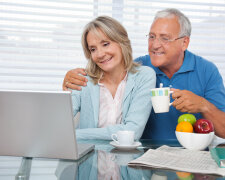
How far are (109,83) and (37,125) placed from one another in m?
1.08

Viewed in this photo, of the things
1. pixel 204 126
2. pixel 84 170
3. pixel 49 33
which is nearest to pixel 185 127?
pixel 204 126

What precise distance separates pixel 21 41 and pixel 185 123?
208 cm

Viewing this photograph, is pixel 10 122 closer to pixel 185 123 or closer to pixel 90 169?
pixel 90 169

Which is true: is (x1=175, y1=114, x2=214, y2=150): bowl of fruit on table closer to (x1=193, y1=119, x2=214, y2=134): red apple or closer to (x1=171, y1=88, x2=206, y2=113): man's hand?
(x1=193, y1=119, x2=214, y2=134): red apple

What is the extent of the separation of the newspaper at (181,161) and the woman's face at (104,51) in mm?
860

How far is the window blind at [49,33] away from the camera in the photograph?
2953 millimetres

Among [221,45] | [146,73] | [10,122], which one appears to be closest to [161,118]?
[146,73]

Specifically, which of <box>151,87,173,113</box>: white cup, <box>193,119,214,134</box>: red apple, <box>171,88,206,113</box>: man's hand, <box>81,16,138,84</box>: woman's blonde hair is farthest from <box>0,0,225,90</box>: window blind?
<box>193,119,214,134</box>: red apple

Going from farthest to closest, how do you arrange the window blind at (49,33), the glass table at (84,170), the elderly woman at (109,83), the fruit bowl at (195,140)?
the window blind at (49,33) → the elderly woman at (109,83) → the fruit bowl at (195,140) → the glass table at (84,170)

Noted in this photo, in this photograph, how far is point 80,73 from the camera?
2055mm

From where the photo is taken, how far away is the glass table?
0.93m

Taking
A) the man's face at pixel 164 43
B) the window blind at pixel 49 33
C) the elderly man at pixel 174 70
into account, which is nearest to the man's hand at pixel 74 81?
the elderly man at pixel 174 70

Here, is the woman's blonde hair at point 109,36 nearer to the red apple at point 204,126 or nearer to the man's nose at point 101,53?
the man's nose at point 101,53

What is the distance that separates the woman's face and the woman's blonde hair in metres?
0.02
